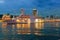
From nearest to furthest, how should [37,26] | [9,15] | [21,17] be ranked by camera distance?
[9,15], [21,17], [37,26]

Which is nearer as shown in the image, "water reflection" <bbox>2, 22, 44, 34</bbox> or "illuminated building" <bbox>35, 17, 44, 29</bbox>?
"water reflection" <bbox>2, 22, 44, 34</bbox>

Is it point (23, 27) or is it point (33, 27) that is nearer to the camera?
point (33, 27)

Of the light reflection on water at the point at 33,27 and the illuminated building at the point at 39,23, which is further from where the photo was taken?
the illuminated building at the point at 39,23

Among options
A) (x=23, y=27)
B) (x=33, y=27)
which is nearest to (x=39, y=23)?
(x=33, y=27)

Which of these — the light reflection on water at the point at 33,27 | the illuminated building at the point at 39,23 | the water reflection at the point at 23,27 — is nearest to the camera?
the water reflection at the point at 23,27

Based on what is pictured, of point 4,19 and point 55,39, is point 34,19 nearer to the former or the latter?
point 4,19

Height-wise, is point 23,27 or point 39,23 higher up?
point 39,23

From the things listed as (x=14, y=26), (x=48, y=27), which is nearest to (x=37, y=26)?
(x=48, y=27)

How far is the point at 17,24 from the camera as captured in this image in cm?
1109

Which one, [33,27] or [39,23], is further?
[39,23]

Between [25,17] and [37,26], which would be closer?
[25,17]

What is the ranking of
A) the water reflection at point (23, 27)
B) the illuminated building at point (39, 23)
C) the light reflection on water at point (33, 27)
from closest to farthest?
the water reflection at point (23, 27)
the light reflection on water at point (33, 27)
the illuminated building at point (39, 23)

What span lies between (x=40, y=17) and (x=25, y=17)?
3.13 ft

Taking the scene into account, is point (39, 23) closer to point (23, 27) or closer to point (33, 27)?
point (33, 27)
